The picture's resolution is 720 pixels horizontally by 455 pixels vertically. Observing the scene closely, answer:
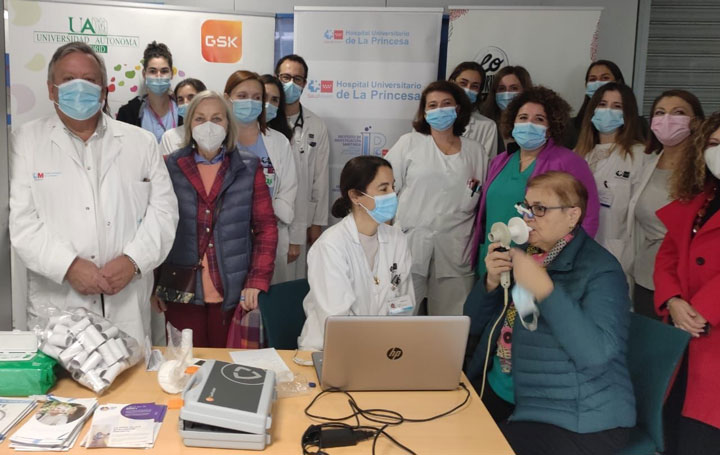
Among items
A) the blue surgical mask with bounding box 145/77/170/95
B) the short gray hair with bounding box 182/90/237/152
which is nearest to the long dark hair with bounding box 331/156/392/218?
the short gray hair with bounding box 182/90/237/152

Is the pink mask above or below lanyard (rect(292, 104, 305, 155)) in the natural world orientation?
above

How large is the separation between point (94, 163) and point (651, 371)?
2342mm

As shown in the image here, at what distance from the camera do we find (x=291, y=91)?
384cm

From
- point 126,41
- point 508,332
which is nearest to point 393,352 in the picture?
point 508,332

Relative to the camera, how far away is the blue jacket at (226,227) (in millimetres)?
2682

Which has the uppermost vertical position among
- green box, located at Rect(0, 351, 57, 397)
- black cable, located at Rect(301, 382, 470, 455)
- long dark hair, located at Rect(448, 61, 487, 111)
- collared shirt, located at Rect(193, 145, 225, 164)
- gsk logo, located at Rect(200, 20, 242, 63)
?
gsk logo, located at Rect(200, 20, 242, 63)

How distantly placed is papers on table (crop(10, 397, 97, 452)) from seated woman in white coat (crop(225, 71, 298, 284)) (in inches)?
74.5

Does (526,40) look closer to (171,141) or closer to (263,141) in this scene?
(263,141)

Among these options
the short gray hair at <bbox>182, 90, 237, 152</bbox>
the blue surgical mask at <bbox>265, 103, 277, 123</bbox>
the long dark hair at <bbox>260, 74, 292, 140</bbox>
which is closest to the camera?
the short gray hair at <bbox>182, 90, 237, 152</bbox>

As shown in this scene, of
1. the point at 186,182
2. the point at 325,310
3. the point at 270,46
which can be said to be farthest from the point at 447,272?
the point at 270,46

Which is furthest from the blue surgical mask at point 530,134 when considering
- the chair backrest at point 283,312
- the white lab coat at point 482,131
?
the chair backrest at point 283,312

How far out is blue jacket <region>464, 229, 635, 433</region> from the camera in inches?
70.4

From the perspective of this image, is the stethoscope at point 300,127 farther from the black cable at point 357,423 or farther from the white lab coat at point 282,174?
the black cable at point 357,423

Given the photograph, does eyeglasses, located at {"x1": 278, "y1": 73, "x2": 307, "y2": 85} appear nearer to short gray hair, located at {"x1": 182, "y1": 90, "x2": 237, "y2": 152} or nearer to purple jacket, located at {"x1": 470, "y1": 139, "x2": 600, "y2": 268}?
short gray hair, located at {"x1": 182, "y1": 90, "x2": 237, "y2": 152}
